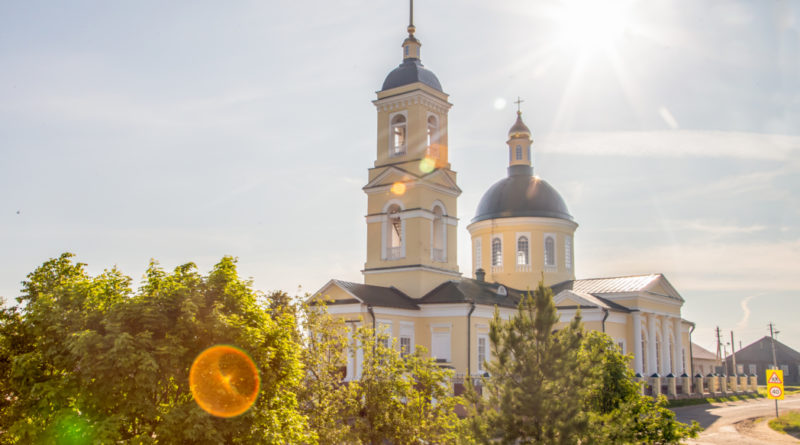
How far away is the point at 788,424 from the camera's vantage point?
93.4 feet

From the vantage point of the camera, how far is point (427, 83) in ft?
115

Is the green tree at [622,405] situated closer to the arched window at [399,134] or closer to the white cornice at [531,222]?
the arched window at [399,134]

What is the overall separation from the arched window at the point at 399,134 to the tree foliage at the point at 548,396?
21487 mm

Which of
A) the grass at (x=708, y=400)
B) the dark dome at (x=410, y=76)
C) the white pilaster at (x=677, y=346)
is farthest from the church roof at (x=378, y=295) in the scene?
the white pilaster at (x=677, y=346)

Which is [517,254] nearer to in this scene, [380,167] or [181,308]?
[380,167]

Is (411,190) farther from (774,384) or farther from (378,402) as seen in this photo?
(378,402)

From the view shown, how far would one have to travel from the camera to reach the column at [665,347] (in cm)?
4256

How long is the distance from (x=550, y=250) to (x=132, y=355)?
36.5 metres

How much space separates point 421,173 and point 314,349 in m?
18.7

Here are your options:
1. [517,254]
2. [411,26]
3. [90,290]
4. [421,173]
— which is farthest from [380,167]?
[90,290]

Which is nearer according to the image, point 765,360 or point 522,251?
point 522,251

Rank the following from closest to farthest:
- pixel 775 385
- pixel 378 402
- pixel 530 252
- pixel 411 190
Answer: pixel 378 402
pixel 775 385
pixel 411 190
pixel 530 252

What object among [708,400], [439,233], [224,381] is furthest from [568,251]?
[224,381]

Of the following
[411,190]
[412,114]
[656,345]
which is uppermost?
[412,114]
